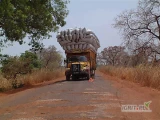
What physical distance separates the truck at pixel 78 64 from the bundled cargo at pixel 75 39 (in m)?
0.54

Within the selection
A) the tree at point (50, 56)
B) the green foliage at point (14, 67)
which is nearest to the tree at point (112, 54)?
the tree at point (50, 56)

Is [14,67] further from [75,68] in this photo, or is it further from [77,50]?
[77,50]

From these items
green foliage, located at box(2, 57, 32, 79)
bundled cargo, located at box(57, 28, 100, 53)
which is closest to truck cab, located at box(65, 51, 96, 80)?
bundled cargo, located at box(57, 28, 100, 53)

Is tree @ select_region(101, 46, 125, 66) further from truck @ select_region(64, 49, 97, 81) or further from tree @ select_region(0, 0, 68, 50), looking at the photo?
tree @ select_region(0, 0, 68, 50)

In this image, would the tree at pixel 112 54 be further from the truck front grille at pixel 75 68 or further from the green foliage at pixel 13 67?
the green foliage at pixel 13 67

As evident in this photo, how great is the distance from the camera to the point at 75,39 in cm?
2675

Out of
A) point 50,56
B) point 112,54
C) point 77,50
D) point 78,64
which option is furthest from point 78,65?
point 112,54

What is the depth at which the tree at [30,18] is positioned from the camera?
Answer: 16.2 metres

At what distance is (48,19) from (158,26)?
14574 mm

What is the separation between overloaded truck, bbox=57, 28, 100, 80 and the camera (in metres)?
25.9

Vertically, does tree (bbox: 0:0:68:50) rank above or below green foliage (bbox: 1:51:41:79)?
above

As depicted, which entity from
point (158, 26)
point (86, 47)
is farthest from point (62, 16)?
point (158, 26)

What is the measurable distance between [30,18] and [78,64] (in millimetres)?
7920

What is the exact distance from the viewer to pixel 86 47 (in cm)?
2695
